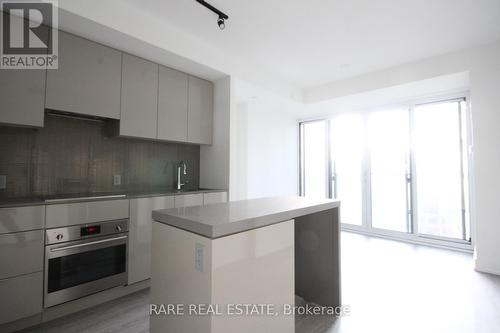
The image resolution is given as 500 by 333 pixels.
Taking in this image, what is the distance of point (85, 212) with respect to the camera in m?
2.08

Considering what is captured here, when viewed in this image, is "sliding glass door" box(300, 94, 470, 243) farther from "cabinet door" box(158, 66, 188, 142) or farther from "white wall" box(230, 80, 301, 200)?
"cabinet door" box(158, 66, 188, 142)

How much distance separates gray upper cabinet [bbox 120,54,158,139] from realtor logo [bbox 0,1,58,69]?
620mm

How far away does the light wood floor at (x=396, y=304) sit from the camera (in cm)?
185

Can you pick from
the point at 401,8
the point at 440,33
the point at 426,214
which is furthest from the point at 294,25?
the point at 426,214

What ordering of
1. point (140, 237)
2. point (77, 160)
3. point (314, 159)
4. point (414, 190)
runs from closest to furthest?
point (140, 237) < point (77, 160) < point (414, 190) < point (314, 159)

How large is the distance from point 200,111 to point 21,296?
2.53m

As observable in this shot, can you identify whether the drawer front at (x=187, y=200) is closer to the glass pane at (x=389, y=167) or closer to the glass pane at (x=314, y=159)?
the glass pane at (x=314, y=159)

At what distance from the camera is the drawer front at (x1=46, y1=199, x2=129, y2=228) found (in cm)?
192

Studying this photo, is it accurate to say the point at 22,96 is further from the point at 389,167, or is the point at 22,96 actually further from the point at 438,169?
the point at 438,169

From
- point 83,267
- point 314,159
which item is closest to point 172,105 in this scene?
point 83,267

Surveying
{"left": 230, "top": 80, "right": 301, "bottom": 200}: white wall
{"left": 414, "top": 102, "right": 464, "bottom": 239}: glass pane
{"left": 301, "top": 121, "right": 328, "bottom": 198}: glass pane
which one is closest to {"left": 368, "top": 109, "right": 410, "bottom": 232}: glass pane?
{"left": 414, "top": 102, "right": 464, "bottom": 239}: glass pane

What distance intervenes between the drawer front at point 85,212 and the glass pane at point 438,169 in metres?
4.58

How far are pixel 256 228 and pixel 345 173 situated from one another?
4356 millimetres

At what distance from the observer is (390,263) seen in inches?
124
